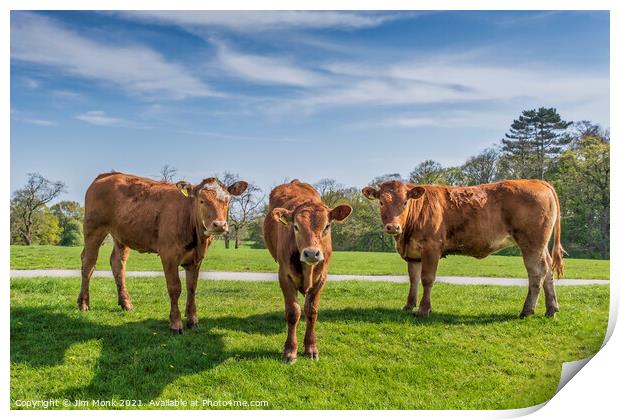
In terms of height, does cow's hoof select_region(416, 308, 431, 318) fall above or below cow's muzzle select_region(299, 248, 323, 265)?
below

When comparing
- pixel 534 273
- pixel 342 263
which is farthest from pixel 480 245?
pixel 342 263

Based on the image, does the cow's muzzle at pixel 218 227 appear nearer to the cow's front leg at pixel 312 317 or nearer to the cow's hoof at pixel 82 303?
the cow's front leg at pixel 312 317

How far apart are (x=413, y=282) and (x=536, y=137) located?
221 cm

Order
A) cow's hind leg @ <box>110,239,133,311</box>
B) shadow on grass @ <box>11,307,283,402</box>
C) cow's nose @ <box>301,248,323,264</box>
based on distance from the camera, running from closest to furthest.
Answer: cow's nose @ <box>301,248,323,264</box> < shadow on grass @ <box>11,307,283,402</box> < cow's hind leg @ <box>110,239,133,311</box>

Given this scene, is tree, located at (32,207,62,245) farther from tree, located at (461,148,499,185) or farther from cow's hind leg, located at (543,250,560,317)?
cow's hind leg, located at (543,250,560,317)

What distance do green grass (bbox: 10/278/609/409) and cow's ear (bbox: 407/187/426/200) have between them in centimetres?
135

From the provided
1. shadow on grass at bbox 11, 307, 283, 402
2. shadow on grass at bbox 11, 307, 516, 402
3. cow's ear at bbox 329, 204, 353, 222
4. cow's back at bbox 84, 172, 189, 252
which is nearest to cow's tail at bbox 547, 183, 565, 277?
shadow on grass at bbox 11, 307, 516, 402

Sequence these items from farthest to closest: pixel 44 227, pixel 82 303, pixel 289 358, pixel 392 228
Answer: pixel 82 303, pixel 392 228, pixel 44 227, pixel 289 358

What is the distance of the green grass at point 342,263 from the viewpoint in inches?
226

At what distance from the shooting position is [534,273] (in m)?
6.21

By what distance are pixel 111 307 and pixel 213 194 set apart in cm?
226

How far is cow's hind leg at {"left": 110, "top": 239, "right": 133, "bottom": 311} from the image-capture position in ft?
21.2

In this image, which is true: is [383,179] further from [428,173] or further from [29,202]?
[29,202]
